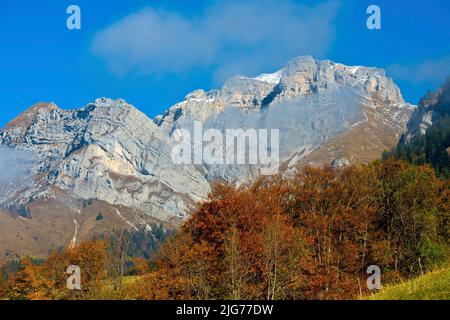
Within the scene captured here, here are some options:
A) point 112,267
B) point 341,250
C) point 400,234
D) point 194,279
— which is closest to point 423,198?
point 400,234

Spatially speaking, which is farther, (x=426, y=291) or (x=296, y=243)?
(x=296, y=243)

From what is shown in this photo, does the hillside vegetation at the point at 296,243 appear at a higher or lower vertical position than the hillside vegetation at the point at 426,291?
higher

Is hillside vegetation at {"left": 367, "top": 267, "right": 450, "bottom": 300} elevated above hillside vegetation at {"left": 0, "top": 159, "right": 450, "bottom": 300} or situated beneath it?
situated beneath

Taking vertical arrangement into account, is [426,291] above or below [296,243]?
below

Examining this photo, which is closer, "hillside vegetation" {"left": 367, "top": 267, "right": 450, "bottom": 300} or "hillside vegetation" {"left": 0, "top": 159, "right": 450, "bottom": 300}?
"hillside vegetation" {"left": 367, "top": 267, "right": 450, "bottom": 300}

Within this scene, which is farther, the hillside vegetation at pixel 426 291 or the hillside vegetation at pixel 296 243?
the hillside vegetation at pixel 296 243
